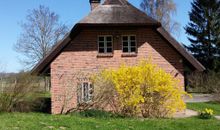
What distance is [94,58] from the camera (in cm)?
2112

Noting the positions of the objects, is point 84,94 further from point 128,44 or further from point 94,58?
point 128,44

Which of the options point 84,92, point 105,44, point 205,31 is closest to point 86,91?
point 84,92

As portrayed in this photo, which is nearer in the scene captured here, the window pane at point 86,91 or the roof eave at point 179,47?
the window pane at point 86,91

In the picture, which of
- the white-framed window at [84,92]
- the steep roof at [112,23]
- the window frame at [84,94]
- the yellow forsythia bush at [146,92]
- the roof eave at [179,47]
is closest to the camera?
the yellow forsythia bush at [146,92]

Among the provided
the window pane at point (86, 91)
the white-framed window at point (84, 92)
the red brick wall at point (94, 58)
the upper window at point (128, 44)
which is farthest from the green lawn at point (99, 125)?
the upper window at point (128, 44)

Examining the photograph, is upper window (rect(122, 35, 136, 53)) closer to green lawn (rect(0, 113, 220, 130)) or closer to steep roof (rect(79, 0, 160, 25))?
steep roof (rect(79, 0, 160, 25))

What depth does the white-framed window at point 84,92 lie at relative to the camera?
2006cm

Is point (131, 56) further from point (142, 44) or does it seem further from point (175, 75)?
point (175, 75)

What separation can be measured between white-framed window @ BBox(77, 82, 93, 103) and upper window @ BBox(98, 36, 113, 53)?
2.18 m

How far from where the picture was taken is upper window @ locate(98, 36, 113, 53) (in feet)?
70.0

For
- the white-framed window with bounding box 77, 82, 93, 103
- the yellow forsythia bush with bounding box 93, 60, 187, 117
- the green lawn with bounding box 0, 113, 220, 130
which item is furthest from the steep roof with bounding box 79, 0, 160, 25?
the green lawn with bounding box 0, 113, 220, 130

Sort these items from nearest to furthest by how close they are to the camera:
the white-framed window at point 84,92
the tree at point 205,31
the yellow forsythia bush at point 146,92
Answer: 1. the yellow forsythia bush at point 146,92
2. the white-framed window at point 84,92
3. the tree at point 205,31

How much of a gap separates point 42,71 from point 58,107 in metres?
2.34

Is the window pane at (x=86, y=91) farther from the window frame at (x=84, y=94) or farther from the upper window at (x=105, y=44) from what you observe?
the upper window at (x=105, y=44)
